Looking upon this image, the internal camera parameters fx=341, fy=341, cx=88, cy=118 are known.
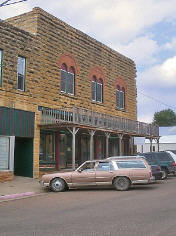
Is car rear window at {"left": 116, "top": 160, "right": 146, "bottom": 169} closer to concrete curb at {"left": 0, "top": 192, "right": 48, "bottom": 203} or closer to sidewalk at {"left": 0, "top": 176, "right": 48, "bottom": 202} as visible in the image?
sidewalk at {"left": 0, "top": 176, "right": 48, "bottom": 202}

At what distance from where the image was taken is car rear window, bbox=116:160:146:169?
15.5 metres

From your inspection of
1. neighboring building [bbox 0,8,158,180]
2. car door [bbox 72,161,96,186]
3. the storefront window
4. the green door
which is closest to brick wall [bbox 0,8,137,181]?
neighboring building [bbox 0,8,158,180]

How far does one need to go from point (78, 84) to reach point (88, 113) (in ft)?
12.3

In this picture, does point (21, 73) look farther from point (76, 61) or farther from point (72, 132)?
point (76, 61)

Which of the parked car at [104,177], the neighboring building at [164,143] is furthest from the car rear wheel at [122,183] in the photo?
the neighboring building at [164,143]

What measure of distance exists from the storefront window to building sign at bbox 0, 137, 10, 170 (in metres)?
3.09

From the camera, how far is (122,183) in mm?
15312

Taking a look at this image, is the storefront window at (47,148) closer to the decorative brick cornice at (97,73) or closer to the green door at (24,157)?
the green door at (24,157)

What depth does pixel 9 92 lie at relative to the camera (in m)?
18.9

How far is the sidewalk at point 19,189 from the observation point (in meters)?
13.9

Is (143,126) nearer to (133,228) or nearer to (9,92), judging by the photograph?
(9,92)

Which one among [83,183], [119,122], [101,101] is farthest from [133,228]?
[101,101]

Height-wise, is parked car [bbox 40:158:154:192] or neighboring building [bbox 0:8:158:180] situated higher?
neighboring building [bbox 0:8:158:180]

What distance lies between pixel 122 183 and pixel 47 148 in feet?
26.0
